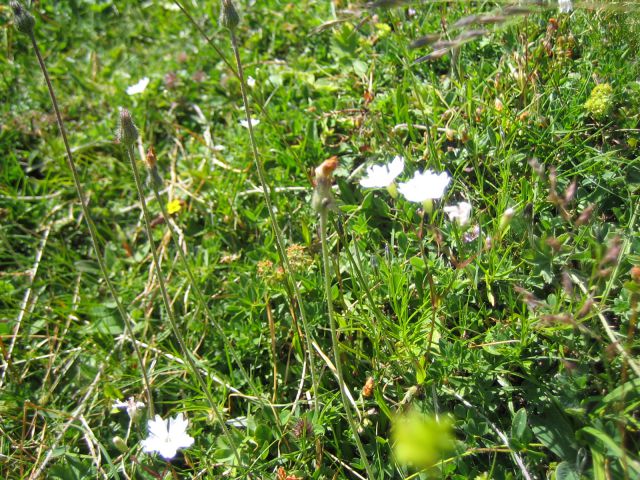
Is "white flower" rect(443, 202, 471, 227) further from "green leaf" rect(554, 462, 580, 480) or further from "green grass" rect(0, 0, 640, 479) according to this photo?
"green leaf" rect(554, 462, 580, 480)

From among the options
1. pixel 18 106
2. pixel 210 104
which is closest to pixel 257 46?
pixel 210 104

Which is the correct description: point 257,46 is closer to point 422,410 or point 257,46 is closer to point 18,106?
point 18,106

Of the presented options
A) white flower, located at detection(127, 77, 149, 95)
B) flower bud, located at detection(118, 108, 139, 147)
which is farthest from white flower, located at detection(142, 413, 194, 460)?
white flower, located at detection(127, 77, 149, 95)

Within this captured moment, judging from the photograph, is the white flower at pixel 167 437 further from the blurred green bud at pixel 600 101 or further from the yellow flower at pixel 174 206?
the blurred green bud at pixel 600 101

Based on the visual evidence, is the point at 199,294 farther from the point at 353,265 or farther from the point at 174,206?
the point at 174,206

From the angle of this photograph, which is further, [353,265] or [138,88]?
[138,88]

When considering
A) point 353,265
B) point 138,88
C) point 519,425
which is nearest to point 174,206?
point 138,88

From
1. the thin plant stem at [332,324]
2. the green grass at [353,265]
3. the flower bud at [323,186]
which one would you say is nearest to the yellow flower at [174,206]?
the green grass at [353,265]
